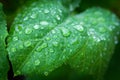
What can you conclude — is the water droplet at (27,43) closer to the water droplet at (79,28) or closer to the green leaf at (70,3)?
the water droplet at (79,28)

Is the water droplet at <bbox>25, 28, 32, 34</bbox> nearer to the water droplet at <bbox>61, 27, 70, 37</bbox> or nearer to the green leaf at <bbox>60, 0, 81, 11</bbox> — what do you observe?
the water droplet at <bbox>61, 27, 70, 37</bbox>

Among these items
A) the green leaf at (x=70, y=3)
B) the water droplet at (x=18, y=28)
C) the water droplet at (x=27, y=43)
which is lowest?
the green leaf at (x=70, y=3)

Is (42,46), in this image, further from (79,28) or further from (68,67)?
(68,67)

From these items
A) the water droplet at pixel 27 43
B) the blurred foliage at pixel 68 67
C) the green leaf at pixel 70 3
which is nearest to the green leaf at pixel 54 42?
the water droplet at pixel 27 43

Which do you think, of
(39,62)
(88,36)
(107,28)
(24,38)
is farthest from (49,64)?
(107,28)

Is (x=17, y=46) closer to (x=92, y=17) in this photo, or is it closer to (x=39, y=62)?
(x=39, y=62)

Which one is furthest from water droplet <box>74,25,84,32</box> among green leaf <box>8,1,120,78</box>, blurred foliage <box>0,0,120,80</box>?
blurred foliage <box>0,0,120,80</box>

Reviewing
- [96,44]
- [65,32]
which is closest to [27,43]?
[65,32]
